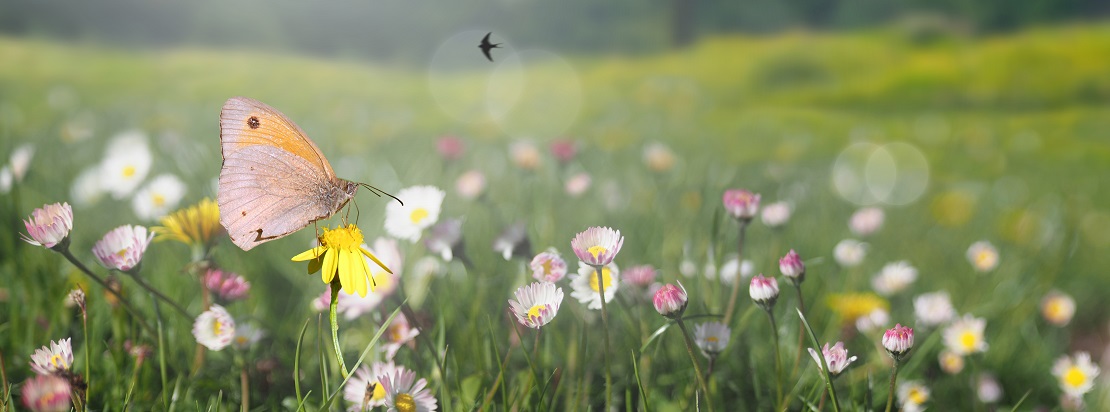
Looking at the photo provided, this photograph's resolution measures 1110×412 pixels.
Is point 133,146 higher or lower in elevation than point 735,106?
higher

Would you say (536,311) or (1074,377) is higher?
(536,311)

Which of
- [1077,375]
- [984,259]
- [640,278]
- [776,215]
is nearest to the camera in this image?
[640,278]

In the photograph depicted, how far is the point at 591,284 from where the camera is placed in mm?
980

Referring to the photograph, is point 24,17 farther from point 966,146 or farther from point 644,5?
point 966,146

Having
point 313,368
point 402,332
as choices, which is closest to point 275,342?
point 313,368

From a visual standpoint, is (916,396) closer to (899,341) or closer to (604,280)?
(899,341)

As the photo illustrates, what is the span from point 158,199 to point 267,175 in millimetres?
764

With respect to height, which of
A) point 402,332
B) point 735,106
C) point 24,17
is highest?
point 402,332

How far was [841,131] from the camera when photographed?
5.67 metres

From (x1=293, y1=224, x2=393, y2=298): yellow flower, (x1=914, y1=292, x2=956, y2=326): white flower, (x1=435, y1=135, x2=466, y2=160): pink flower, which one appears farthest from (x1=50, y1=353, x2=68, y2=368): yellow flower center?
(x1=914, y1=292, x2=956, y2=326): white flower

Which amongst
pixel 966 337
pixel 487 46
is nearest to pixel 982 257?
pixel 966 337

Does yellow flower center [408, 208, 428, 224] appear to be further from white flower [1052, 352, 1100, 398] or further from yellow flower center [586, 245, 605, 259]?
white flower [1052, 352, 1100, 398]

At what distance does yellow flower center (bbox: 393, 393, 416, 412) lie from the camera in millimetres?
872

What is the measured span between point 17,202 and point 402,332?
879 mm
